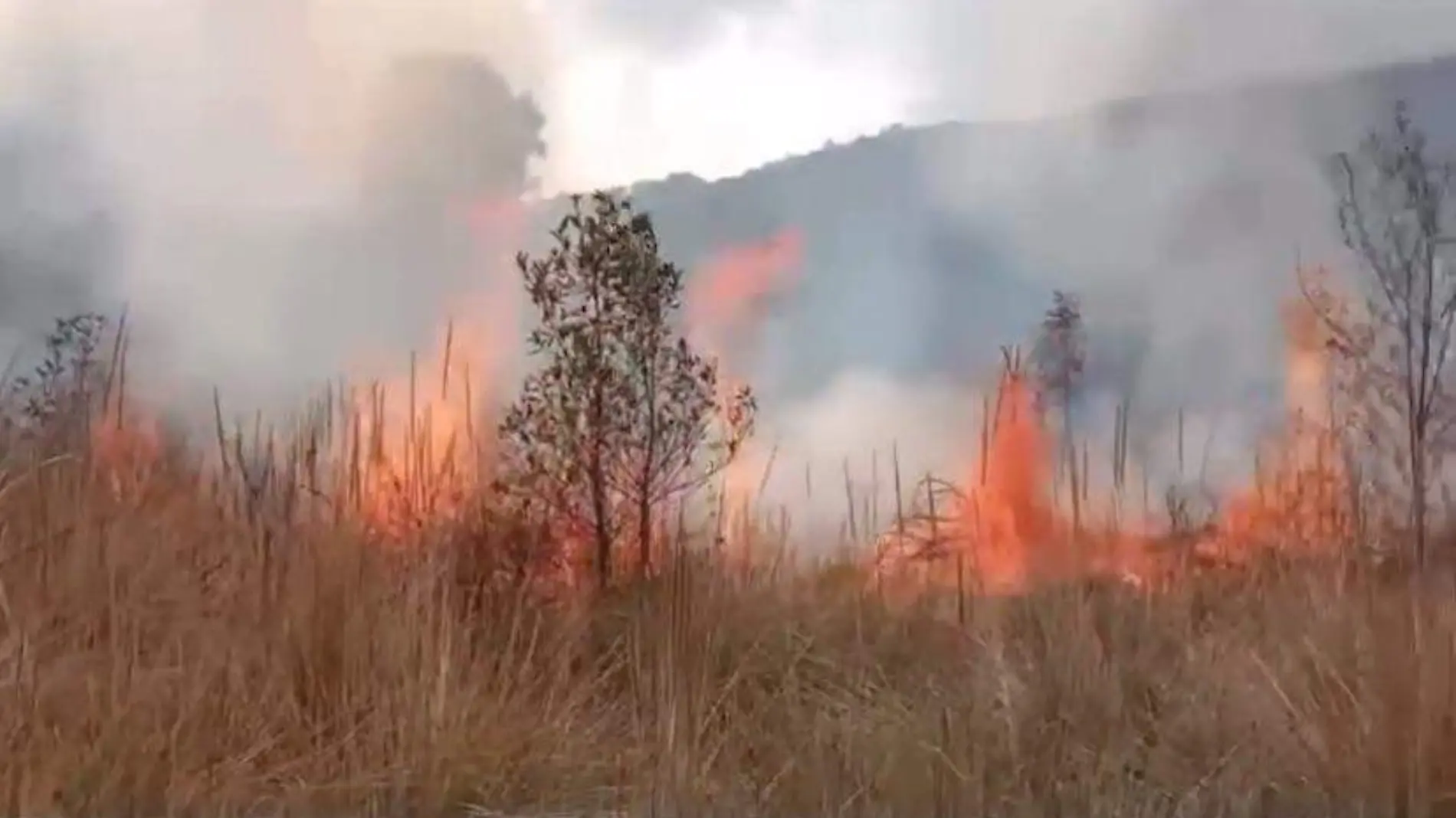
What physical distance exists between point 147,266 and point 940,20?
1.31 metres

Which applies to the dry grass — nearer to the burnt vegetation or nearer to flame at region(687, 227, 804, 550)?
the burnt vegetation

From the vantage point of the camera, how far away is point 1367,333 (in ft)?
9.00

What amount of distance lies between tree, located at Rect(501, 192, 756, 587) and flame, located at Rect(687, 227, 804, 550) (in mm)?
23

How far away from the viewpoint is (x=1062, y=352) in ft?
9.18

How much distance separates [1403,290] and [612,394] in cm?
122

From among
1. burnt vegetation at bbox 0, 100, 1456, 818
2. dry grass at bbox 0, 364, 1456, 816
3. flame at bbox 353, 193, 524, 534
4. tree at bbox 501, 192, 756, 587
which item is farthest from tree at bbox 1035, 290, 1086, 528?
flame at bbox 353, 193, 524, 534

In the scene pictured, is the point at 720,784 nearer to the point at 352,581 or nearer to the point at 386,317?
the point at 352,581

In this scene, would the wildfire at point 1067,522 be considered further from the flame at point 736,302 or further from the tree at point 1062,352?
the flame at point 736,302

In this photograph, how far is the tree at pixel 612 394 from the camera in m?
2.72

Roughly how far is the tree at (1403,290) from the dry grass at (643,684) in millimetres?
283

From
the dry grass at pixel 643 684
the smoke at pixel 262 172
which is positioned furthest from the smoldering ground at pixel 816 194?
the dry grass at pixel 643 684

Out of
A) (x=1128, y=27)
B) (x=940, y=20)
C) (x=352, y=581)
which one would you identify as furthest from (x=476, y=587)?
(x=1128, y=27)

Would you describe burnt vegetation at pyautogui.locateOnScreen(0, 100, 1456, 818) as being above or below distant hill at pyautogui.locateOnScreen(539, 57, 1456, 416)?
below

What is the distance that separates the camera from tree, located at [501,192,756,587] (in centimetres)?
272
